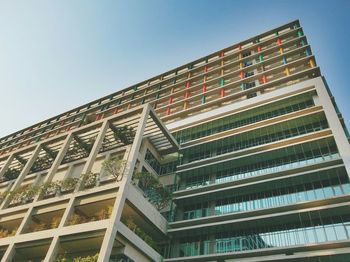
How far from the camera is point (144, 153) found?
29.5m

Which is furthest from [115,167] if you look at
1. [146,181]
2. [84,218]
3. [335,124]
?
[335,124]

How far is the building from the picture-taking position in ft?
70.0

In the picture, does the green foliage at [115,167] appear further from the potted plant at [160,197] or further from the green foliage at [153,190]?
the potted plant at [160,197]

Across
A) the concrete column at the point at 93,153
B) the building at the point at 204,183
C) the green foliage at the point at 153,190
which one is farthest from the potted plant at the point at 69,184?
the green foliage at the point at 153,190

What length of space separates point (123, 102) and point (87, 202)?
26981mm

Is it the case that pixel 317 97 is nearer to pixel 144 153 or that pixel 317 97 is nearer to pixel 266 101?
pixel 266 101

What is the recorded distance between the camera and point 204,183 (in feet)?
98.2

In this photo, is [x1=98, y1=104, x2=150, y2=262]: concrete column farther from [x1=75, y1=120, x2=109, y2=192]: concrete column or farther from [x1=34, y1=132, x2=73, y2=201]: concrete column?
[x1=34, y1=132, x2=73, y2=201]: concrete column

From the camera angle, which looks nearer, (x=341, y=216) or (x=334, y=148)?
(x=341, y=216)

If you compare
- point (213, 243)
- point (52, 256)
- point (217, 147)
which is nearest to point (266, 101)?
point (217, 147)

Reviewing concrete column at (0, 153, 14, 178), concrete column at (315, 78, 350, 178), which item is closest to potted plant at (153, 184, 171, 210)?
concrete column at (315, 78, 350, 178)

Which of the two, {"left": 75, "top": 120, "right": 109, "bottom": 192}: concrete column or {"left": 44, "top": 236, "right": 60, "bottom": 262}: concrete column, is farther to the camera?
{"left": 75, "top": 120, "right": 109, "bottom": 192}: concrete column

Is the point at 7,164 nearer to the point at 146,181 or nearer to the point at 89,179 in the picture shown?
the point at 89,179

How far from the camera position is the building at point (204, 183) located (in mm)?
21328
